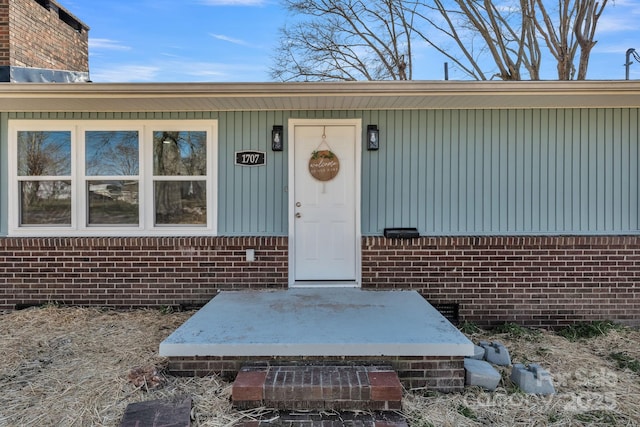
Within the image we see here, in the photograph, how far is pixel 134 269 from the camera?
179 inches

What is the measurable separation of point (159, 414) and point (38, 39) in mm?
6911

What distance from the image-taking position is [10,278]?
457cm

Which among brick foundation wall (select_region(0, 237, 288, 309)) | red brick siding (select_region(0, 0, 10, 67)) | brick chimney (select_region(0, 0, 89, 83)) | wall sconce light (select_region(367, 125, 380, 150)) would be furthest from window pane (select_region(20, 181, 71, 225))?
wall sconce light (select_region(367, 125, 380, 150))

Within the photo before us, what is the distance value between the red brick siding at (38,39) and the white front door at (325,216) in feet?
15.6

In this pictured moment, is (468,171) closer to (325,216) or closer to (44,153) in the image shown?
(325,216)

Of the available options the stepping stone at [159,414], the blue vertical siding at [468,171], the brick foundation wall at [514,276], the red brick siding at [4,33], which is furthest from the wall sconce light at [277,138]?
the red brick siding at [4,33]

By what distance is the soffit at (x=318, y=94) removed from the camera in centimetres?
380

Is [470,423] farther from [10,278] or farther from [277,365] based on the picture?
[10,278]

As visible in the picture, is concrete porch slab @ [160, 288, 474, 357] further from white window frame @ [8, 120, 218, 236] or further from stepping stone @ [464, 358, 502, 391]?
white window frame @ [8, 120, 218, 236]

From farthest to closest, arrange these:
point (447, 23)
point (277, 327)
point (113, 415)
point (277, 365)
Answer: point (447, 23)
point (277, 327)
point (277, 365)
point (113, 415)

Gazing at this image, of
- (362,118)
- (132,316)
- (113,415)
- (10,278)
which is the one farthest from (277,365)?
(10,278)

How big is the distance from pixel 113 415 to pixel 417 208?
3.47 m

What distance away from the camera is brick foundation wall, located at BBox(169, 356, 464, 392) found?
9.47ft

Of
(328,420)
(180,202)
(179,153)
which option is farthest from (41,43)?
(328,420)
